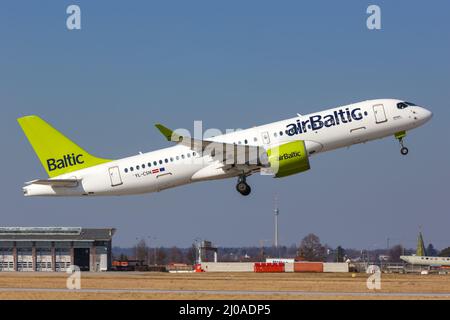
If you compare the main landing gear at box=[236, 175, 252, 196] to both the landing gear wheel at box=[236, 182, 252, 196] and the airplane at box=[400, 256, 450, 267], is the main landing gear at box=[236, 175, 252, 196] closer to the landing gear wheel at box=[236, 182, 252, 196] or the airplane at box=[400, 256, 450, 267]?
the landing gear wheel at box=[236, 182, 252, 196]

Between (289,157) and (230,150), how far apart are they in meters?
4.44

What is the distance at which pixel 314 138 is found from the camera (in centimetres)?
6425

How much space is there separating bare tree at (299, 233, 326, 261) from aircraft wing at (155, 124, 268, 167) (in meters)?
88.7

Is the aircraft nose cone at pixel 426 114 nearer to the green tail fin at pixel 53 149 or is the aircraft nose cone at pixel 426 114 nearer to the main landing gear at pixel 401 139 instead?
the main landing gear at pixel 401 139

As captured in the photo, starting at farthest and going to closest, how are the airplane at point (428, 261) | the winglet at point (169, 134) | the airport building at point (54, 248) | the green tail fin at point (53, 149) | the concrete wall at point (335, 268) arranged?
the airplane at point (428, 261) → the airport building at point (54, 248) → the concrete wall at point (335, 268) → the green tail fin at point (53, 149) → the winglet at point (169, 134)

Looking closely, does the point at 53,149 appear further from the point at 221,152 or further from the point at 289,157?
the point at 289,157

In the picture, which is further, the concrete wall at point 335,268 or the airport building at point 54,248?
the airport building at point 54,248

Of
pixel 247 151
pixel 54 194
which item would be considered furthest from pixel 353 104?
pixel 54 194

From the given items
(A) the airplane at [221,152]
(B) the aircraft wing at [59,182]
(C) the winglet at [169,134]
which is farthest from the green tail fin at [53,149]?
(C) the winglet at [169,134]

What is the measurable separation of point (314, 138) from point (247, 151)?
16.3ft

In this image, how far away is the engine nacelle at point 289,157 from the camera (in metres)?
63.7

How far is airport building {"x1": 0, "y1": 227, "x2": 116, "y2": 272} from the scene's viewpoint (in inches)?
4815

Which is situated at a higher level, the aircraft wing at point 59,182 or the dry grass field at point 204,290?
the aircraft wing at point 59,182

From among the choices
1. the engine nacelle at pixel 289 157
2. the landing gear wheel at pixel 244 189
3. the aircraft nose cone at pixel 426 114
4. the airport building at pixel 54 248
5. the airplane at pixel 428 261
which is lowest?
the airplane at pixel 428 261
